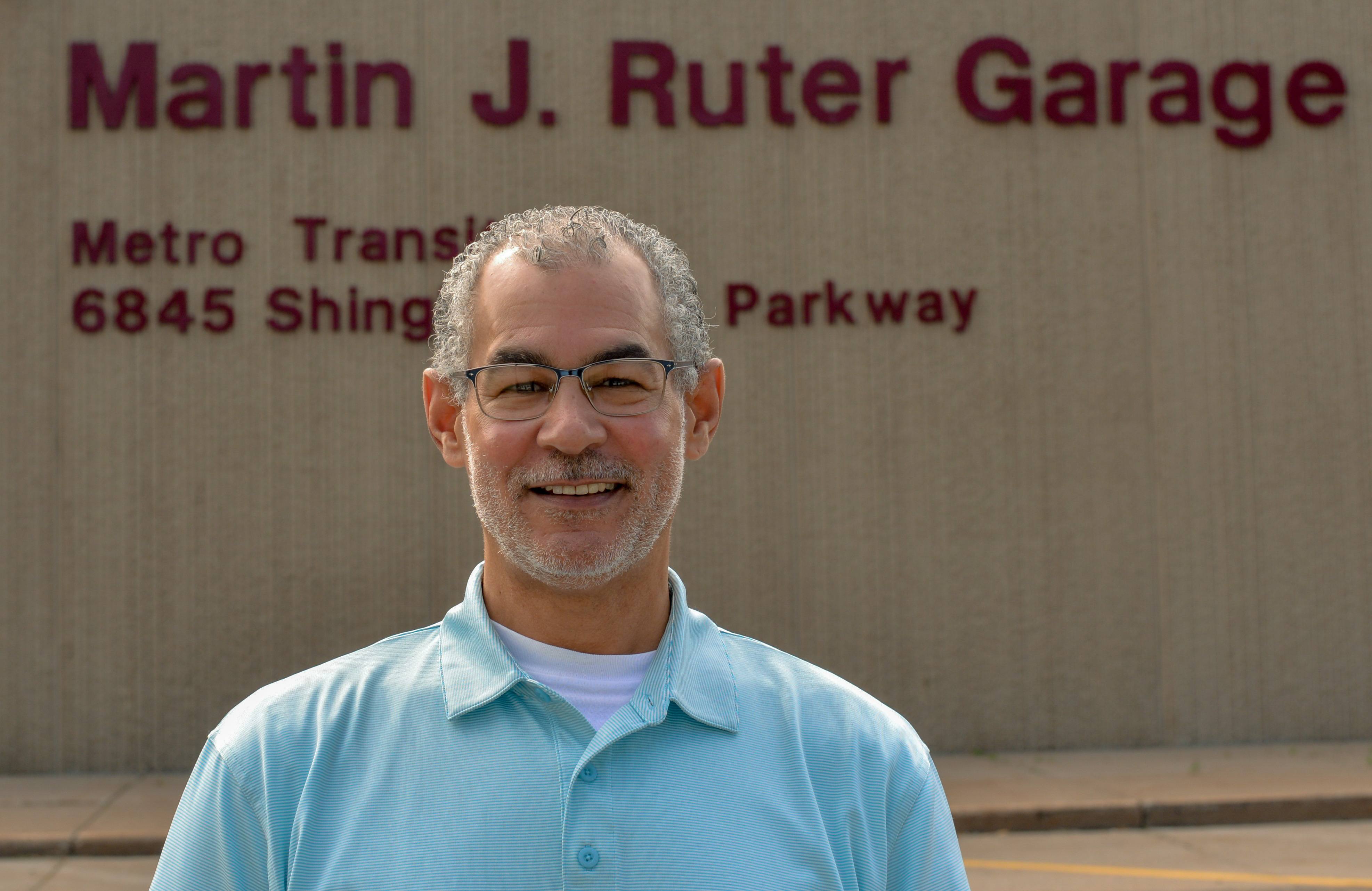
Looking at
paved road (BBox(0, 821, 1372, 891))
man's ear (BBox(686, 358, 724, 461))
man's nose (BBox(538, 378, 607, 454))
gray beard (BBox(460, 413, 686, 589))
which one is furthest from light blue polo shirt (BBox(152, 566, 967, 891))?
paved road (BBox(0, 821, 1372, 891))

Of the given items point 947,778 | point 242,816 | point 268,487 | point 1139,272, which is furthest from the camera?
point 1139,272

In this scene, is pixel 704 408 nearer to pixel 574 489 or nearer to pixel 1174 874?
pixel 574 489

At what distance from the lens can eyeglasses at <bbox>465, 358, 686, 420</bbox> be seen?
74.0 inches

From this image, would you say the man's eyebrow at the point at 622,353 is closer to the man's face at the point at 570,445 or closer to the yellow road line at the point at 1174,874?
the man's face at the point at 570,445

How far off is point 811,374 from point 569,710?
8.46m

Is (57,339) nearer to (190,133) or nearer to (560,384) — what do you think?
(190,133)

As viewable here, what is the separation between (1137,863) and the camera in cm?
714

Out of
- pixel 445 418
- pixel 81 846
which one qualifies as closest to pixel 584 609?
pixel 445 418

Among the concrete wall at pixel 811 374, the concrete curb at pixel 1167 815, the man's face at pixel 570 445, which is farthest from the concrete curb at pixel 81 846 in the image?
the man's face at pixel 570 445

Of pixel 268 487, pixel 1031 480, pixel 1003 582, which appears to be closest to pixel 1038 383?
pixel 1031 480

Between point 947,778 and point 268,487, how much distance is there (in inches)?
208

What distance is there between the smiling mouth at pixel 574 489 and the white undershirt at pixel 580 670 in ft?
0.67

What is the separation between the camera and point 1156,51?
10.5 meters

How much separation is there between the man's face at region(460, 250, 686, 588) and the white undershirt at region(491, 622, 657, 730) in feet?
0.33
